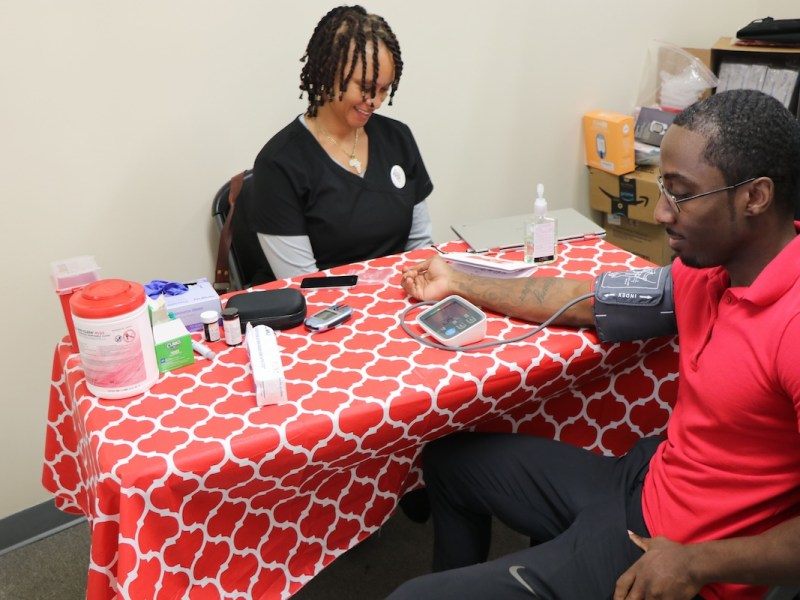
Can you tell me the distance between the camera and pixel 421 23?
8.15 feet

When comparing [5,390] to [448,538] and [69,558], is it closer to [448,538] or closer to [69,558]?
[69,558]

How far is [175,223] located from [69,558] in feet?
3.26

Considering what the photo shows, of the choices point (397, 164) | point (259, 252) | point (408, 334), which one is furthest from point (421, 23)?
point (408, 334)

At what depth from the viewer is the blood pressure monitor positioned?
146 cm

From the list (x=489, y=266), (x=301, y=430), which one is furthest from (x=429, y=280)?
(x=301, y=430)

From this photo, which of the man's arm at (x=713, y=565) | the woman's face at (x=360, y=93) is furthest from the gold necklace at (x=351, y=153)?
the man's arm at (x=713, y=565)

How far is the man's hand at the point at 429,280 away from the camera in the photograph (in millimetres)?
1644

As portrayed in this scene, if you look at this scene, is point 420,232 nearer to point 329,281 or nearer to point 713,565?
point 329,281

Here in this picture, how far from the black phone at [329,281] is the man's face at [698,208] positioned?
2.41ft

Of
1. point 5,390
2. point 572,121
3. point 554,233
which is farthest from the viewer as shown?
point 572,121

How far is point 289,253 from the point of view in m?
1.96

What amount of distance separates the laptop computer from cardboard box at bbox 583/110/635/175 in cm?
103

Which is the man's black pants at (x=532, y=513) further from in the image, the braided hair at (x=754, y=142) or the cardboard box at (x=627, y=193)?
the cardboard box at (x=627, y=193)

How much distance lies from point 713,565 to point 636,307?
514mm
